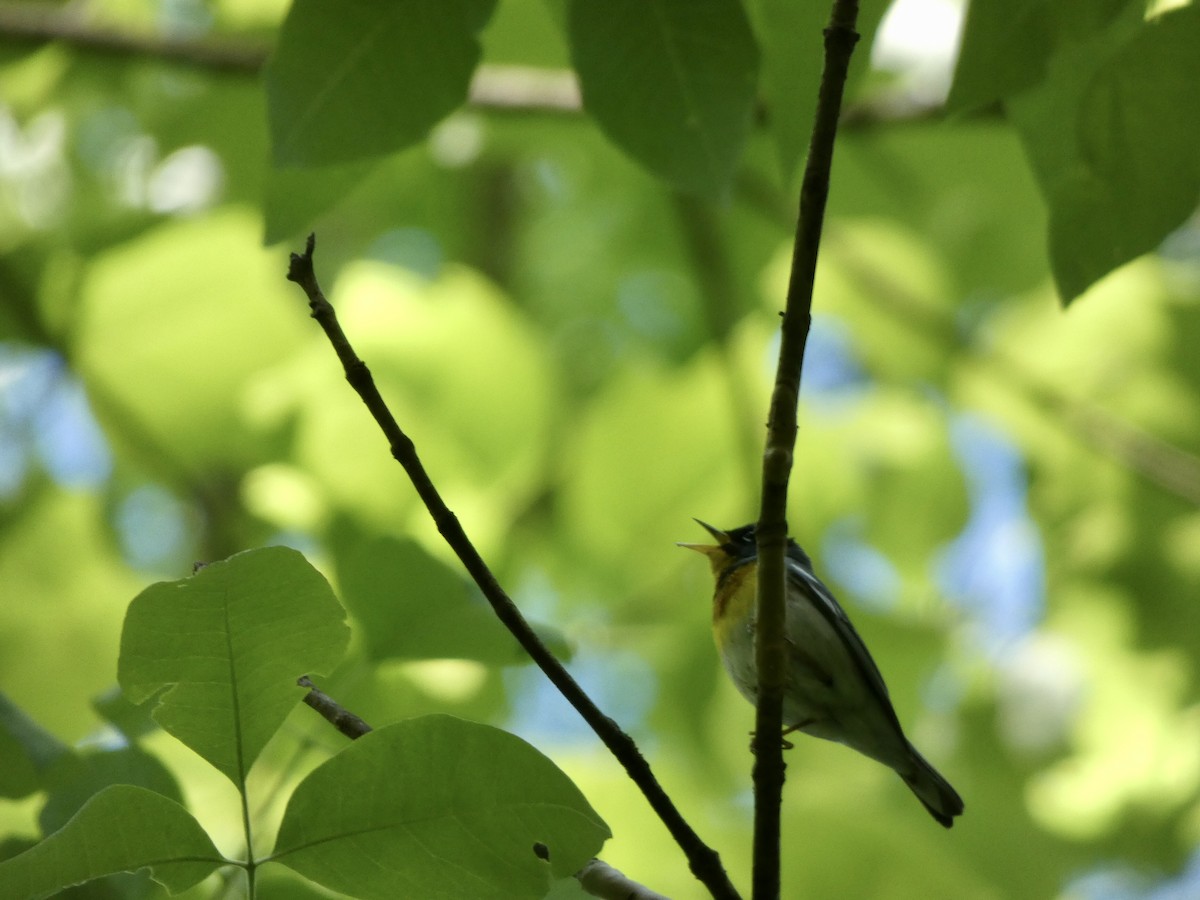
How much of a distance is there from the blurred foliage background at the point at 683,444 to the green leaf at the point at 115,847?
1.58m

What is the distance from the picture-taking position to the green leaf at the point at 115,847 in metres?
1.28

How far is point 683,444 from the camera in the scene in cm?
422

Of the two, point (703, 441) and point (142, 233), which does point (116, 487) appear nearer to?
point (142, 233)

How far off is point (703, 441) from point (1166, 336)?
7.02ft

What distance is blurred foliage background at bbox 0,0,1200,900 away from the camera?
3.85 meters

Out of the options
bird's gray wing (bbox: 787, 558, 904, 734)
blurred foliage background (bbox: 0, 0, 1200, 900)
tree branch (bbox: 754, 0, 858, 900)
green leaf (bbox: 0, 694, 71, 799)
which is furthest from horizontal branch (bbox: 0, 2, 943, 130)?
green leaf (bbox: 0, 694, 71, 799)

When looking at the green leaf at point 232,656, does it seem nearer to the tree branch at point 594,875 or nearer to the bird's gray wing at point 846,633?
the tree branch at point 594,875

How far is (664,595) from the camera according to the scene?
430cm

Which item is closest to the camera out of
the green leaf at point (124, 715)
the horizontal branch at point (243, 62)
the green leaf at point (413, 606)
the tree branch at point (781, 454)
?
the tree branch at point (781, 454)

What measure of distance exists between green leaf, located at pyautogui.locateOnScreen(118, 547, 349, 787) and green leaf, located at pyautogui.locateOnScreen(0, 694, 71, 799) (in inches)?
14.8

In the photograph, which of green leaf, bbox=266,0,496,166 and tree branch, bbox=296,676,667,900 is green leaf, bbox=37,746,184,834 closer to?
tree branch, bbox=296,676,667,900

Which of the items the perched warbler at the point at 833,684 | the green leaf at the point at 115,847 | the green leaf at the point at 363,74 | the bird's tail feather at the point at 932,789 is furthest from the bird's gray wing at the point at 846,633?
the green leaf at the point at 115,847

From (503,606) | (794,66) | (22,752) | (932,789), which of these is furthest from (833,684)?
(22,752)

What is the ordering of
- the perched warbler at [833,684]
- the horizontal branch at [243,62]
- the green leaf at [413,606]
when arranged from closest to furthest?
the green leaf at [413,606], the perched warbler at [833,684], the horizontal branch at [243,62]
